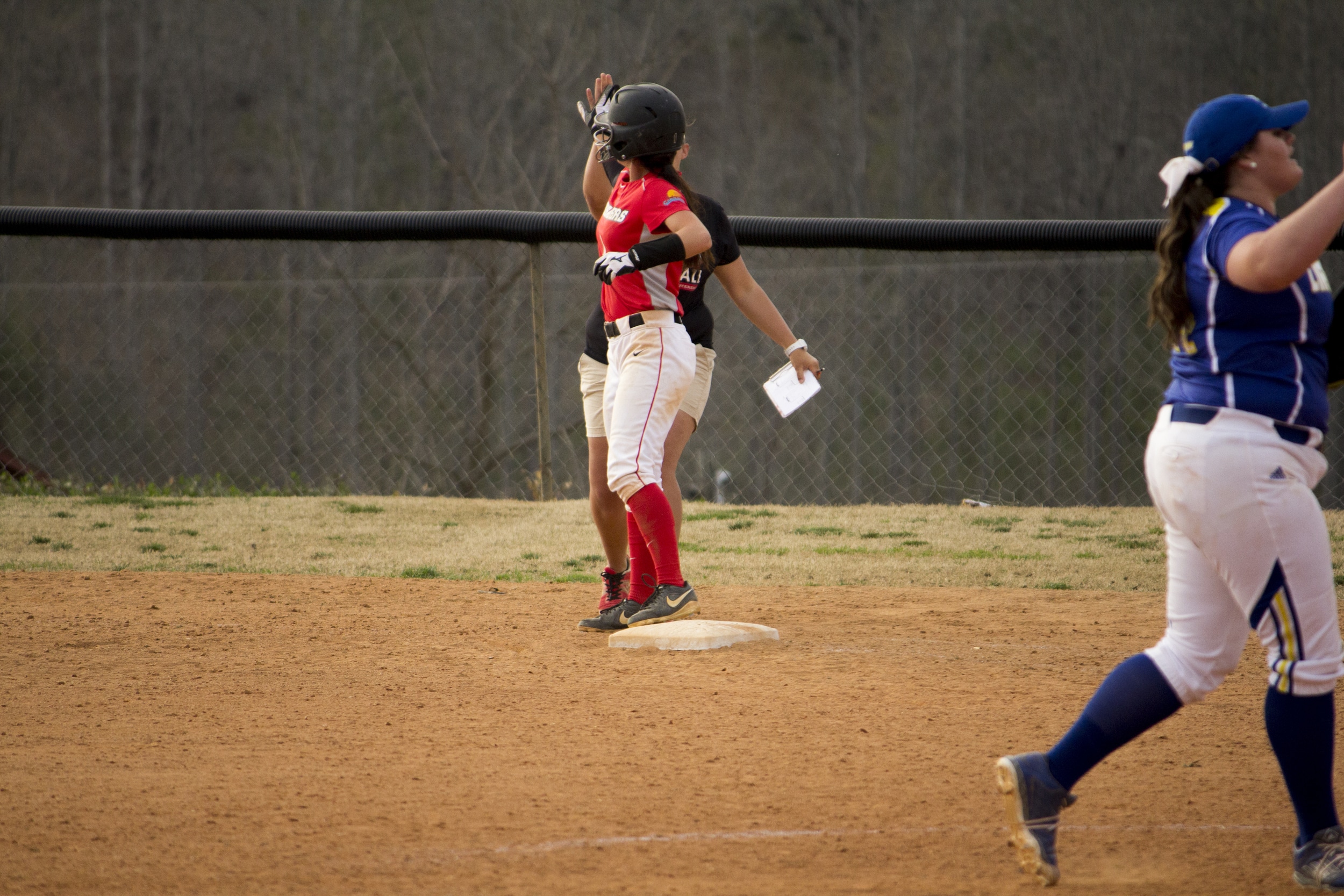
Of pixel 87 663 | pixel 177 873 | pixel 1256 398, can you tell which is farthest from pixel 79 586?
pixel 1256 398

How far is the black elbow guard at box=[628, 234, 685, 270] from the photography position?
442cm

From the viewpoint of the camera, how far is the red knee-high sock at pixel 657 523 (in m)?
4.70

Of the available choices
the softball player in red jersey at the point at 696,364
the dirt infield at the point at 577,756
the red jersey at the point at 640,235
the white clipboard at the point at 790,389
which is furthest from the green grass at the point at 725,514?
the red jersey at the point at 640,235

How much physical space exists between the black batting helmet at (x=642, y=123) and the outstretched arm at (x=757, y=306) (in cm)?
60

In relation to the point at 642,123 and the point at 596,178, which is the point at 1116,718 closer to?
the point at 642,123

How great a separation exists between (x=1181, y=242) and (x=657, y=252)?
2.21m

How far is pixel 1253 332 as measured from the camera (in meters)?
2.40

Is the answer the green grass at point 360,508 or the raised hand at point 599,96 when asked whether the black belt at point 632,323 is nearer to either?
the raised hand at point 599,96

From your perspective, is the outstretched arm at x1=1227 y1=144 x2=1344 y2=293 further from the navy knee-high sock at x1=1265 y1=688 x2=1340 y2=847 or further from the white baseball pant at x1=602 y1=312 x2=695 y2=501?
the white baseball pant at x1=602 y1=312 x2=695 y2=501

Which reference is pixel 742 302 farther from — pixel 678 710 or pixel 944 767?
pixel 944 767

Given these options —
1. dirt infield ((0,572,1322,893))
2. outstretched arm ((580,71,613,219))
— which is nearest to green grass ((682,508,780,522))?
dirt infield ((0,572,1322,893))

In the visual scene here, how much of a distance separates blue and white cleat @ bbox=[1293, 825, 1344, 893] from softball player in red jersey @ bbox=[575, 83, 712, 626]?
2.61 meters

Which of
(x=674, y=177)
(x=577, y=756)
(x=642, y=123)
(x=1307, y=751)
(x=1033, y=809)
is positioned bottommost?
(x=577, y=756)

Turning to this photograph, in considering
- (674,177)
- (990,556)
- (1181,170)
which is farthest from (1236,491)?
(990,556)
